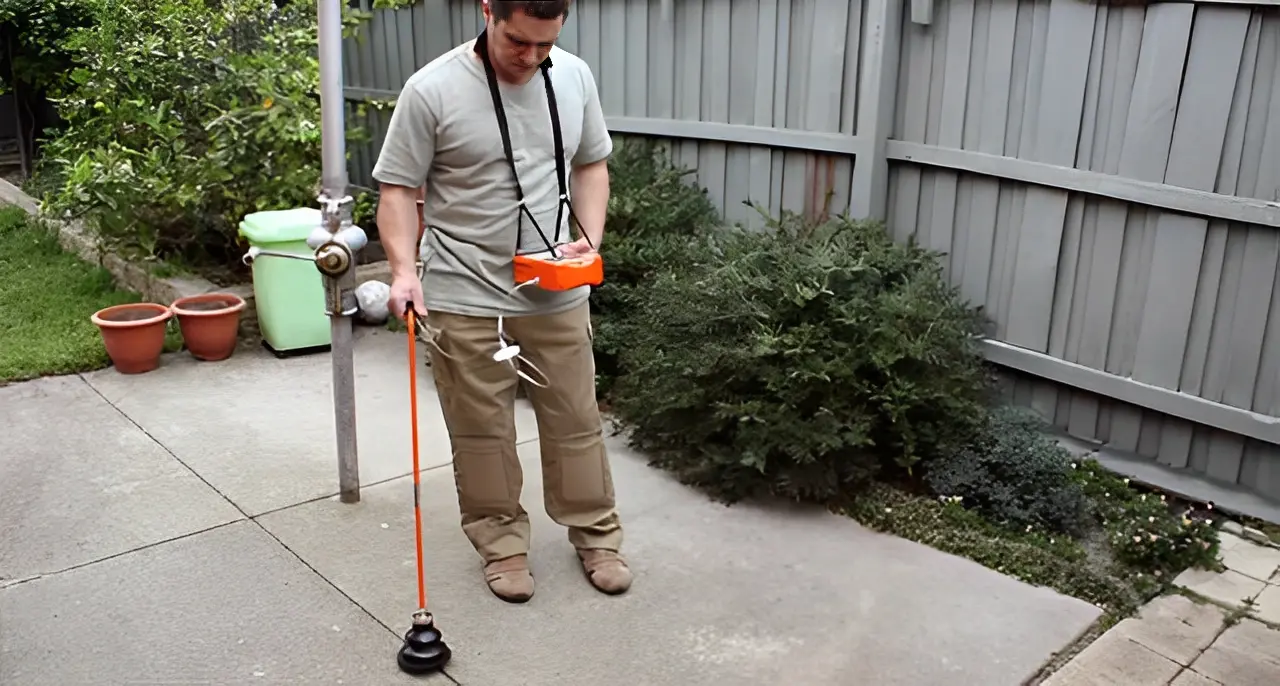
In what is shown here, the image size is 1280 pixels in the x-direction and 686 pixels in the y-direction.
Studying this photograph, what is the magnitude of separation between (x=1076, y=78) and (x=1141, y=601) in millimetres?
1919

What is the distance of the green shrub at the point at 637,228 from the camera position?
5.07m

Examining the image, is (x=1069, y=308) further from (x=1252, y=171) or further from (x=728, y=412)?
(x=728, y=412)

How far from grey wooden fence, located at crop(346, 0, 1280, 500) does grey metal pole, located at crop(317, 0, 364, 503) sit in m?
2.12

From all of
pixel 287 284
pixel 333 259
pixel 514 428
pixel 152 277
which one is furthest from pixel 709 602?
pixel 152 277

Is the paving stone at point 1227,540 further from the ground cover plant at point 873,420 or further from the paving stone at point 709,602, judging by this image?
the paving stone at point 709,602

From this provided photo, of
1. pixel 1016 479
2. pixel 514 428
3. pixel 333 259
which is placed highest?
pixel 333 259

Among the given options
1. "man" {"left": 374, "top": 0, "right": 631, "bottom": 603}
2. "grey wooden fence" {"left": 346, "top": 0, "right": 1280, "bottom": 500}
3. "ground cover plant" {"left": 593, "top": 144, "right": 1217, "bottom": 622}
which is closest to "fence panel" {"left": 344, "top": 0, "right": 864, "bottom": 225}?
"grey wooden fence" {"left": 346, "top": 0, "right": 1280, "bottom": 500}

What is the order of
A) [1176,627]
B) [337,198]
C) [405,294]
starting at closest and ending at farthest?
[405,294] < [1176,627] < [337,198]

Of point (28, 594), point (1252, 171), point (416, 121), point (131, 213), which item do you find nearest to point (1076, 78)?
point (1252, 171)

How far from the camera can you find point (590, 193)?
11.3ft

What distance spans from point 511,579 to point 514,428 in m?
0.47

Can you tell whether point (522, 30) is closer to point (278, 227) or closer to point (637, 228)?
point (637, 228)

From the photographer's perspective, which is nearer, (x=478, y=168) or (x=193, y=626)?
(x=478, y=168)

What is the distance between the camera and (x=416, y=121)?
3.04 metres
